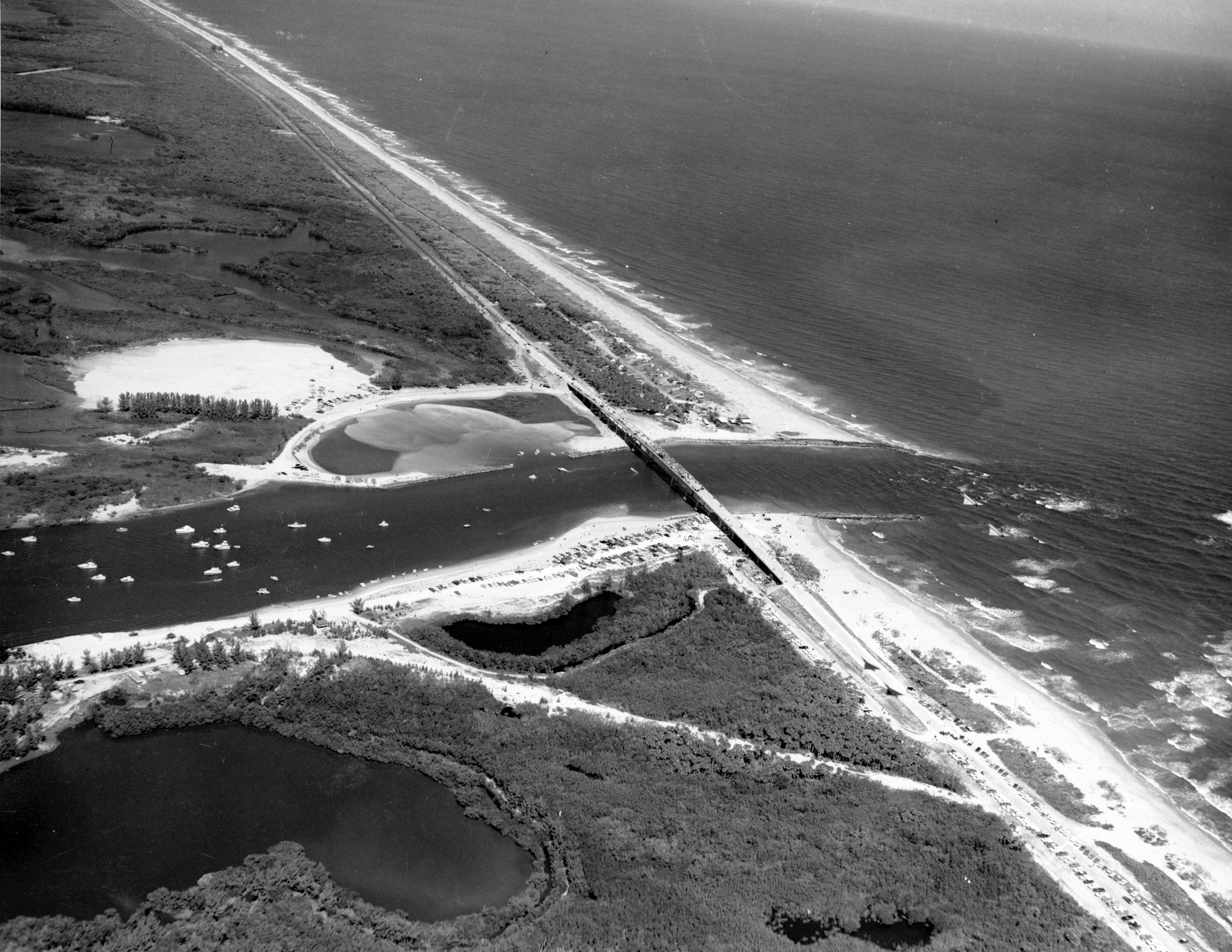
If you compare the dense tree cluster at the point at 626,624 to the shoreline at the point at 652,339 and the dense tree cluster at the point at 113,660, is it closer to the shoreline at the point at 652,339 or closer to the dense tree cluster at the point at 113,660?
the dense tree cluster at the point at 113,660

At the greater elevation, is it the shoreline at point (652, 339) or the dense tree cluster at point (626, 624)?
the shoreline at point (652, 339)

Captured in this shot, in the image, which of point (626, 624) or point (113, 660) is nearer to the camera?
point (113, 660)

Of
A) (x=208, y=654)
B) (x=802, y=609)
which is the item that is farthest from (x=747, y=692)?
(x=208, y=654)

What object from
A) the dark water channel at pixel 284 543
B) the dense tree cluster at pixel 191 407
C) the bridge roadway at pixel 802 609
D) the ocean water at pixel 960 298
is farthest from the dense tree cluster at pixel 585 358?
the dense tree cluster at pixel 191 407

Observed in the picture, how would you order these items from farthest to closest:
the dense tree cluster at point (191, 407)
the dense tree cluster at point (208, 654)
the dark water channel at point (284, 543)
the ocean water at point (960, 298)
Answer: the dense tree cluster at point (191, 407) < the ocean water at point (960, 298) < the dark water channel at point (284, 543) < the dense tree cluster at point (208, 654)

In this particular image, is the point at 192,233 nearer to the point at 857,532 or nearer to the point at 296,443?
the point at 296,443

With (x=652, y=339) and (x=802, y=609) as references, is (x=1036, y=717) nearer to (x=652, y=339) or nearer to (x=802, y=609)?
(x=802, y=609)

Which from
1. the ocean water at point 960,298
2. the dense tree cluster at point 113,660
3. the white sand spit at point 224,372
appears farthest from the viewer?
the white sand spit at point 224,372
